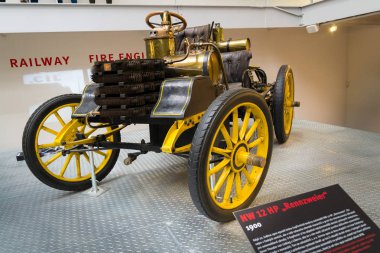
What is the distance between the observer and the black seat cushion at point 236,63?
3.29 meters

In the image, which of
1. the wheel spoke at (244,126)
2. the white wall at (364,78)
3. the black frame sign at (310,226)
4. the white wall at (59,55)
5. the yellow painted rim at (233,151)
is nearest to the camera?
the black frame sign at (310,226)

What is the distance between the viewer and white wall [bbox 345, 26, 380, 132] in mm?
6961

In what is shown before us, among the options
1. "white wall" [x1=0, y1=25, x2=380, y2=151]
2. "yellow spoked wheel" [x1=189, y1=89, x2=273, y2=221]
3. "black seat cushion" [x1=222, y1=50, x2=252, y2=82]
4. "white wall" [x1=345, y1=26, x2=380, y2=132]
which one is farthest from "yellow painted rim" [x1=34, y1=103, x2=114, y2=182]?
"white wall" [x1=345, y1=26, x2=380, y2=132]

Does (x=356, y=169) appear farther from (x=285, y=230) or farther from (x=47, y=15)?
(x=47, y=15)

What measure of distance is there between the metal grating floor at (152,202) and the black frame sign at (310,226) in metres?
0.47

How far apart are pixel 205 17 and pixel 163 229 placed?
10.0 feet

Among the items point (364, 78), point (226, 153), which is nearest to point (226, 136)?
point (226, 153)

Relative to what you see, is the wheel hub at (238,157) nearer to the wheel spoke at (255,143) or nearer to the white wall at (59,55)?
the wheel spoke at (255,143)

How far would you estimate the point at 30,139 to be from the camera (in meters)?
2.15

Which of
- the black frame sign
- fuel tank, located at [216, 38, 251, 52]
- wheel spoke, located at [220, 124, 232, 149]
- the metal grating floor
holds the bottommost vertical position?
the metal grating floor

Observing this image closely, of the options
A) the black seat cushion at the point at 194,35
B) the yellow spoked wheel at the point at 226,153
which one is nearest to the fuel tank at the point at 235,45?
the black seat cushion at the point at 194,35

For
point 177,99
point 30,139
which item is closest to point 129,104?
point 177,99

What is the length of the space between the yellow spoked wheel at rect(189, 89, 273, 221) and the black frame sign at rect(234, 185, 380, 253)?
375 millimetres

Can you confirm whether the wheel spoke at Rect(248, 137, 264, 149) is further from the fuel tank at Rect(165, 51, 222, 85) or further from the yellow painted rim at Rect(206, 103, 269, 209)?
the fuel tank at Rect(165, 51, 222, 85)
